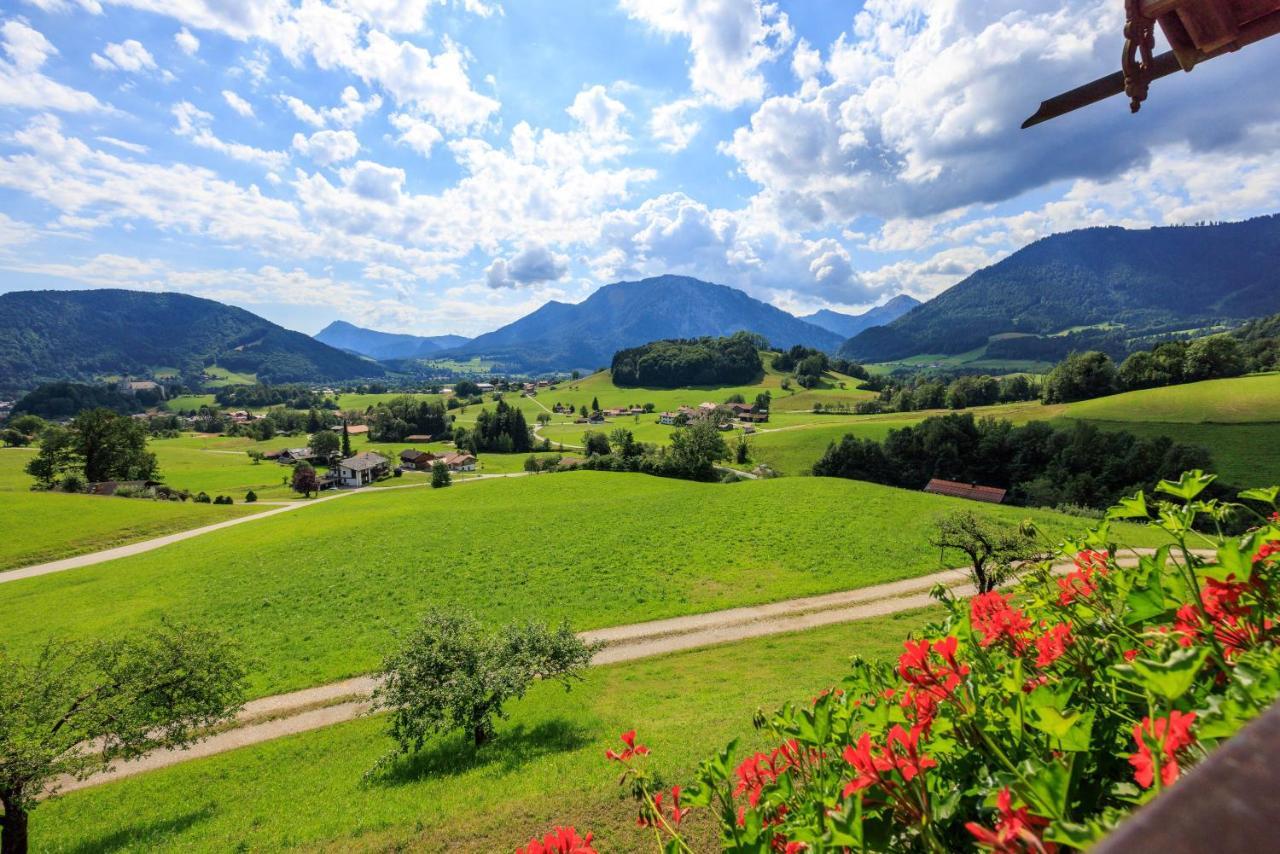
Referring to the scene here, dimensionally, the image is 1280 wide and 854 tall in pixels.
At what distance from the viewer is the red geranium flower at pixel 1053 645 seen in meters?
2.18

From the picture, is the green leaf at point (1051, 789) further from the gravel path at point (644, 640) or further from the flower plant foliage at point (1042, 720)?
the gravel path at point (644, 640)

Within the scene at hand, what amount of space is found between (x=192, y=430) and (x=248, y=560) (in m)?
167

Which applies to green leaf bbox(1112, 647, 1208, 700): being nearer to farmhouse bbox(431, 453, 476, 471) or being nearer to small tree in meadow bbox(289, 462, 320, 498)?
small tree in meadow bbox(289, 462, 320, 498)

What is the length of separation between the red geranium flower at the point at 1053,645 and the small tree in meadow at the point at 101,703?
1673 cm

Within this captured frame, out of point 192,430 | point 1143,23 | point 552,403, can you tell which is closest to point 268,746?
point 1143,23

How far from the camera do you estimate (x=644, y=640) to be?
23.7 m

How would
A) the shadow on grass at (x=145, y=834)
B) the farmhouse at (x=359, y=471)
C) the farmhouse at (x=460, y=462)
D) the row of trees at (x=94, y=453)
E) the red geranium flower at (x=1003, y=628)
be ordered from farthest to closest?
the farmhouse at (x=460, y=462)
the farmhouse at (x=359, y=471)
the row of trees at (x=94, y=453)
the shadow on grass at (x=145, y=834)
the red geranium flower at (x=1003, y=628)

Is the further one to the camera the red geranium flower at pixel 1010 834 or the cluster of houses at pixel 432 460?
the cluster of houses at pixel 432 460

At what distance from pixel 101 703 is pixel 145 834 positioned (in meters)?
3.13

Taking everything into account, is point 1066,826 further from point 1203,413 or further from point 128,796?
point 1203,413

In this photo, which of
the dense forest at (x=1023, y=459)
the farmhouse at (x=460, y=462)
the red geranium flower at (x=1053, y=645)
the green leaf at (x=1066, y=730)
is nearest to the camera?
the green leaf at (x=1066, y=730)

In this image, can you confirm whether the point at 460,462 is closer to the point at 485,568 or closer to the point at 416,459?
the point at 416,459

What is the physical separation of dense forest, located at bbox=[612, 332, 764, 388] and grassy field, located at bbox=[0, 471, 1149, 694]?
5335 inches

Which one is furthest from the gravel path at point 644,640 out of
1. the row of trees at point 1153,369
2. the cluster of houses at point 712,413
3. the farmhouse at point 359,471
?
the cluster of houses at point 712,413
